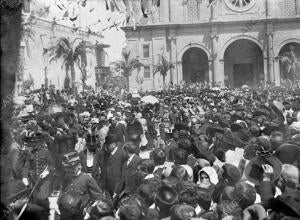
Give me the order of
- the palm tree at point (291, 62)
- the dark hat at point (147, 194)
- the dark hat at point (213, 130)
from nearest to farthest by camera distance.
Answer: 1. the dark hat at point (147, 194)
2. the dark hat at point (213, 130)
3. the palm tree at point (291, 62)

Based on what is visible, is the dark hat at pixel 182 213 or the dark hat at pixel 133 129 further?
the dark hat at pixel 133 129

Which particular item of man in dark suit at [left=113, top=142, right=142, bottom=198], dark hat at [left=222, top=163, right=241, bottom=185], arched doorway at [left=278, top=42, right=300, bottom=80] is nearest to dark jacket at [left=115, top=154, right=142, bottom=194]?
man in dark suit at [left=113, top=142, right=142, bottom=198]

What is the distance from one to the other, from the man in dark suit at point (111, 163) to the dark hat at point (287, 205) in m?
3.30

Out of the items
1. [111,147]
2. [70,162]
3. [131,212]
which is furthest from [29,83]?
[131,212]

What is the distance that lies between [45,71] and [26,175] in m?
35.7

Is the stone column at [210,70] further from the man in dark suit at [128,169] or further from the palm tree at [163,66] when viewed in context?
the man in dark suit at [128,169]

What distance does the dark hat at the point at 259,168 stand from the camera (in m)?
5.79

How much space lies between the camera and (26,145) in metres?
8.38

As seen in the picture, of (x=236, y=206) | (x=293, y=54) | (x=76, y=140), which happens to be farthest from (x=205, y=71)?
(x=236, y=206)

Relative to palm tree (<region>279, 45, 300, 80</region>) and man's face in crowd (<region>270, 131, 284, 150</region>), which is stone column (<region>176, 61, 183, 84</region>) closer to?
palm tree (<region>279, 45, 300, 80</region>)

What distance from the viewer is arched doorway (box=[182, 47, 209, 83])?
140 ft

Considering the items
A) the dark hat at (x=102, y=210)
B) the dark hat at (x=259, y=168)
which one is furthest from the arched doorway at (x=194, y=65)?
the dark hat at (x=102, y=210)

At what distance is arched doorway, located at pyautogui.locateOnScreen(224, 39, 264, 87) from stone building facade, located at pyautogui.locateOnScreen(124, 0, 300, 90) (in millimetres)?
794

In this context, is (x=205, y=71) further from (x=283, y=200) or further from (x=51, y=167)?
(x=283, y=200)
